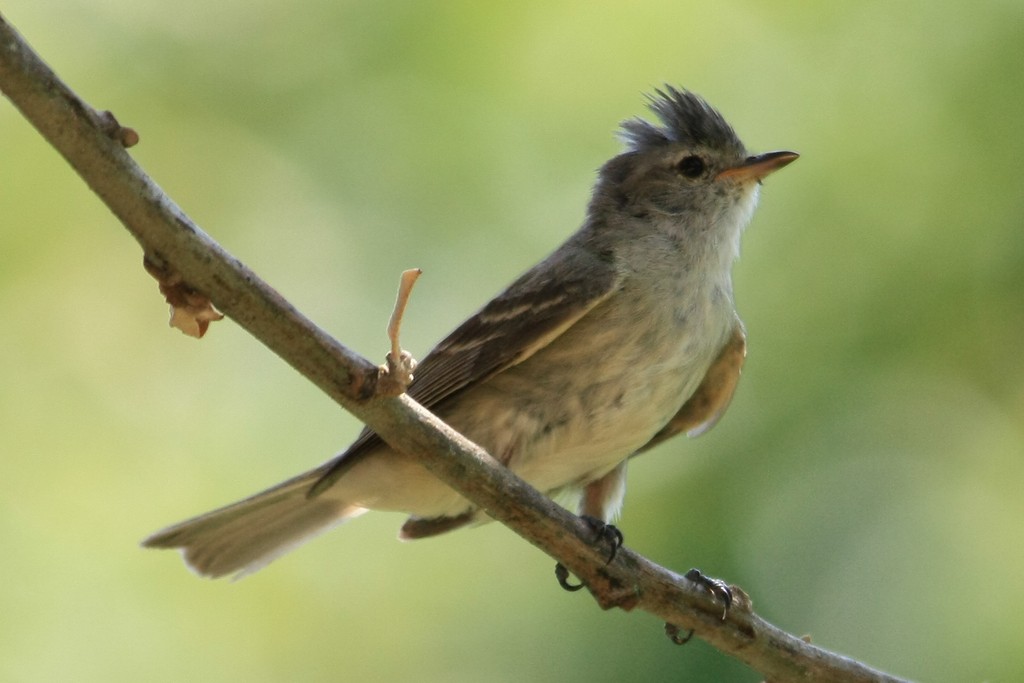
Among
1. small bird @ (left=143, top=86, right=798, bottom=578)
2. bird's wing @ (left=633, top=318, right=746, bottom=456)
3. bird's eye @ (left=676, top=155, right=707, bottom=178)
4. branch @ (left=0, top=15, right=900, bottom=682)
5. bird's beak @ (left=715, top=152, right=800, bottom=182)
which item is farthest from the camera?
bird's eye @ (left=676, top=155, right=707, bottom=178)

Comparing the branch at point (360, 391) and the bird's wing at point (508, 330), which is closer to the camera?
the branch at point (360, 391)

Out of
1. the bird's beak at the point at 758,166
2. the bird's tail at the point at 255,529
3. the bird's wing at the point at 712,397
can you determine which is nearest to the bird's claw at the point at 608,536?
the bird's wing at the point at 712,397

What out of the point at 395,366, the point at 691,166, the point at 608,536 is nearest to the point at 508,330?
→ the point at 608,536

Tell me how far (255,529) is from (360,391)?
2258mm

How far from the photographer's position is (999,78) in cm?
493

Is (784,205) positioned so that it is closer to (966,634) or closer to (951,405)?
(951,405)

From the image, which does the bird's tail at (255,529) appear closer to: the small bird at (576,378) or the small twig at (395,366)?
the small bird at (576,378)

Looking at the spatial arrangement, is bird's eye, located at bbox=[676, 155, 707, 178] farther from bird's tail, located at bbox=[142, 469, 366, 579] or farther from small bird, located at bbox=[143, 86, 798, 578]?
bird's tail, located at bbox=[142, 469, 366, 579]

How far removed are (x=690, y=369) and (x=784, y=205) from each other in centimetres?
136

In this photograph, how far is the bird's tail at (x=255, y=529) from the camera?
4.46m

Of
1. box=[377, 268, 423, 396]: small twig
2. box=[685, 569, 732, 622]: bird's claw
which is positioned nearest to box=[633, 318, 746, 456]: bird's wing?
box=[685, 569, 732, 622]: bird's claw

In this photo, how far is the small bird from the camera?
13.6ft

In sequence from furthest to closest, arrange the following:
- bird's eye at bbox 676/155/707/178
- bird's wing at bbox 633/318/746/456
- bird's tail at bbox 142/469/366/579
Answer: bird's eye at bbox 676/155/707/178 < bird's wing at bbox 633/318/746/456 < bird's tail at bbox 142/469/366/579

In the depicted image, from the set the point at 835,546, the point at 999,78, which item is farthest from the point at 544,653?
the point at 999,78
